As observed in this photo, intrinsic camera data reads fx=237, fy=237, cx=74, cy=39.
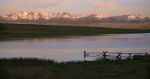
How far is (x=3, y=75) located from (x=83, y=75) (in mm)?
4759

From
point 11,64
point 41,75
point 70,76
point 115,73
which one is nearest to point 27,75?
Answer: point 41,75

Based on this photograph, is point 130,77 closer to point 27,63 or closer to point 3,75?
point 3,75

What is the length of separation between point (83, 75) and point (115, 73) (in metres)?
2.12

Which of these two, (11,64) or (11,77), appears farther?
(11,64)

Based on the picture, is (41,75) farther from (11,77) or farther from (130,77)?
(130,77)

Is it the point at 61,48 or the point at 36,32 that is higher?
the point at 61,48

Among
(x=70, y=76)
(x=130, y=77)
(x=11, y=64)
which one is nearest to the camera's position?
(x=130, y=77)

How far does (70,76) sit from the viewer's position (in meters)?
14.3

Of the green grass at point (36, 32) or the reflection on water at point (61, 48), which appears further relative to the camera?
the green grass at point (36, 32)

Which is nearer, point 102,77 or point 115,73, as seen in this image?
point 102,77

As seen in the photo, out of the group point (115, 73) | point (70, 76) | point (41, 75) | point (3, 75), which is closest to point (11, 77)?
point (3, 75)

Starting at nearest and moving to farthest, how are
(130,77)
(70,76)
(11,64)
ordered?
(130,77)
(70,76)
(11,64)

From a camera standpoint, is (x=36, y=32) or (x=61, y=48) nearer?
(x=61, y=48)

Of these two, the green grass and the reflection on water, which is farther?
the green grass
